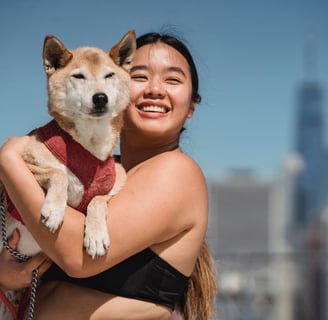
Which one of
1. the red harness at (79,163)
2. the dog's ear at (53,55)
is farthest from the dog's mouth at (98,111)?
the dog's ear at (53,55)

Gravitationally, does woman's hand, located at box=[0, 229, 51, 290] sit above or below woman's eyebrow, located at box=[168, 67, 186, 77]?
below

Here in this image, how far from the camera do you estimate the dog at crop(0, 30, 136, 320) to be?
118 inches

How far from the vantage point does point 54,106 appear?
121 inches

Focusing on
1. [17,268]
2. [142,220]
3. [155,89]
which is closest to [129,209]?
[142,220]

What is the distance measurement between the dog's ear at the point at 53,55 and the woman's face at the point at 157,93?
0.42 m

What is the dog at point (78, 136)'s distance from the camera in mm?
2996

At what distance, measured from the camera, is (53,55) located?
10.1 ft

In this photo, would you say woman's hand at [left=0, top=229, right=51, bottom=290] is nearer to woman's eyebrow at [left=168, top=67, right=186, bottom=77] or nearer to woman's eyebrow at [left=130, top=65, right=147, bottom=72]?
woman's eyebrow at [left=130, top=65, right=147, bottom=72]

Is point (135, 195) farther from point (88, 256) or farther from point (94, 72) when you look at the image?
point (94, 72)

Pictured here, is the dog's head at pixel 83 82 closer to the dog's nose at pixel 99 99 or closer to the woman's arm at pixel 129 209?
the dog's nose at pixel 99 99

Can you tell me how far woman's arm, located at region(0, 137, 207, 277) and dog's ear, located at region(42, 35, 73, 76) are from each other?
35 cm

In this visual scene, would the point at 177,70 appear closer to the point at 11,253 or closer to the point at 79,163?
the point at 79,163

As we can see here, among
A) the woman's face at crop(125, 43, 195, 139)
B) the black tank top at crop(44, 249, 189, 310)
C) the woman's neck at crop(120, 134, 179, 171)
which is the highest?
the woman's face at crop(125, 43, 195, 139)

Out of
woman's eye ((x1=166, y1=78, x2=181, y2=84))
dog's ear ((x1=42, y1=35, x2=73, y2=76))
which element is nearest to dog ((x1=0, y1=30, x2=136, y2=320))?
dog's ear ((x1=42, y1=35, x2=73, y2=76))
